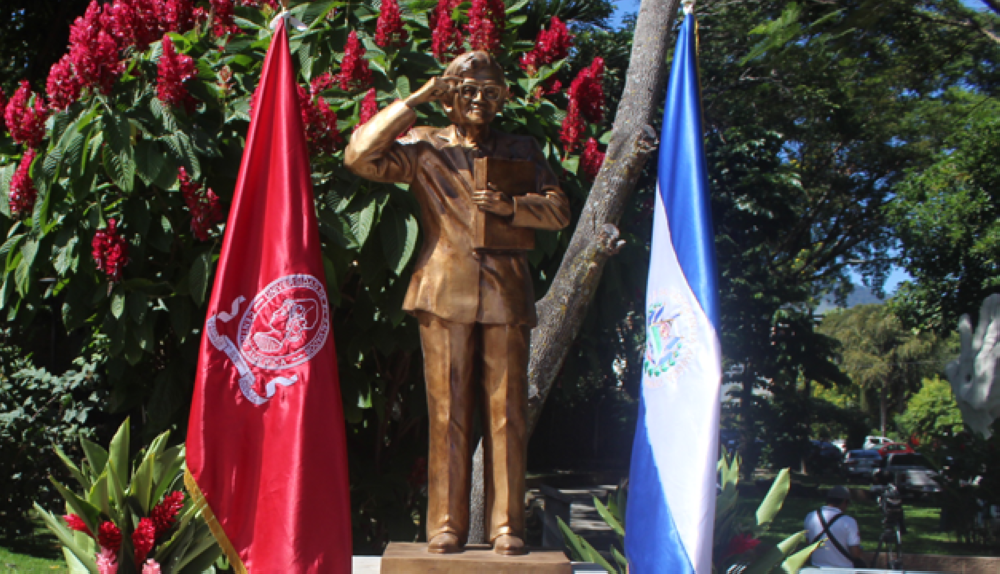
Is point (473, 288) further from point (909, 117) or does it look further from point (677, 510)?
point (909, 117)

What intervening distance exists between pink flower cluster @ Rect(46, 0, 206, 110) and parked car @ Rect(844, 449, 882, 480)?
77.6 feet

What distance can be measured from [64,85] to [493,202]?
281cm

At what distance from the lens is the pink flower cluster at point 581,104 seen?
5.39 metres

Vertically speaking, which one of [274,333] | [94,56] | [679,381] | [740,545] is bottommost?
[740,545]

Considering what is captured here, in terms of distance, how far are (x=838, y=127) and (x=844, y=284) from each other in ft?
29.0

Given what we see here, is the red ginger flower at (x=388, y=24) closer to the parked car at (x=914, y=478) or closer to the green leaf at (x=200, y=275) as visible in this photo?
the green leaf at (x=200, y=275)

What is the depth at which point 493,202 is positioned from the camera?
3.57m

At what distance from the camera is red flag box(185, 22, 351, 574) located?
3.62 meters

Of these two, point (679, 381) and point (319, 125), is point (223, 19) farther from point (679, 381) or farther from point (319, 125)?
point (679, 381)

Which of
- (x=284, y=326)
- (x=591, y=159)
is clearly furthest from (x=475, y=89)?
(x=591, y=159)

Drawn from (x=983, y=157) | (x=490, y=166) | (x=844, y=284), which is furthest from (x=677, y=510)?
(x=844, y=284)

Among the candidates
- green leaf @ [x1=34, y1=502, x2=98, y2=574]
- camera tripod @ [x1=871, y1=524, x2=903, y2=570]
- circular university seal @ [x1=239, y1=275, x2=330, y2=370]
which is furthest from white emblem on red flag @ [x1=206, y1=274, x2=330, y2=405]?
camera tripod @ [x1=871, y1=524, x2=903, y2=570]

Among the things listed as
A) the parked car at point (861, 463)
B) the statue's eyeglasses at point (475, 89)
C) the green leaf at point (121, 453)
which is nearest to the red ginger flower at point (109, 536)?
the green leaf at point (121, 453)

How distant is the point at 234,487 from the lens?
369 centimetres
